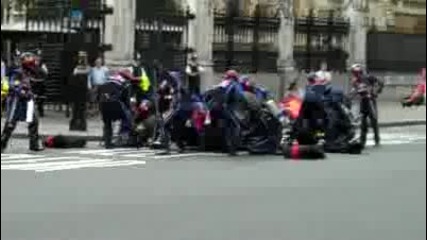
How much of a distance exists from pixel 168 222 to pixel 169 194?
1819 mm

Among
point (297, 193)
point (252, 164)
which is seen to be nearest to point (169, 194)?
point (297, 193)

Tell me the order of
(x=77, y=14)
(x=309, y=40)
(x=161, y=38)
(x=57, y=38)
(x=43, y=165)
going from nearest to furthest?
(x=43, y=165)
(x=77, y=14)
(x=57, y=38)
(x=161, y=38)
(x=309, y=40)

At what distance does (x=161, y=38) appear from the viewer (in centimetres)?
3075

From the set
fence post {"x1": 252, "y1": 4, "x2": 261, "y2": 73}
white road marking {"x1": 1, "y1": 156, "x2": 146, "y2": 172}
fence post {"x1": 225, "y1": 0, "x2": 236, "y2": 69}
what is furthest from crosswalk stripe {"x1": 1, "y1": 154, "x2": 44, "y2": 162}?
fence post {"x1": 252, "y1": 4, "x2": 261, "y2": 73}

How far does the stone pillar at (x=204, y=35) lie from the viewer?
→ 32.9m

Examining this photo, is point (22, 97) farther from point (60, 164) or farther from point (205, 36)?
point (205, 36)

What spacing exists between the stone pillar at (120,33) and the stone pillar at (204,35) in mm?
3283

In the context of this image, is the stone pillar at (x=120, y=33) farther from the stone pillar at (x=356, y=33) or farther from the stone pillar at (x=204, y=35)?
the stone pillar at (x=356, y=33)

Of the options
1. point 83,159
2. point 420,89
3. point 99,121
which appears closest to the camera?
point 83,159

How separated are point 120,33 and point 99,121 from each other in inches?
188

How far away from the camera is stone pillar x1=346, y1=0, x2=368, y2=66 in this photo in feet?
132

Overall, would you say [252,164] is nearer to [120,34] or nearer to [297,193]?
[297,193]

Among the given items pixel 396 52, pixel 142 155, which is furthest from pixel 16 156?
pixel 396 52

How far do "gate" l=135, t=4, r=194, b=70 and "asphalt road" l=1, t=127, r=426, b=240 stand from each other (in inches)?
579
